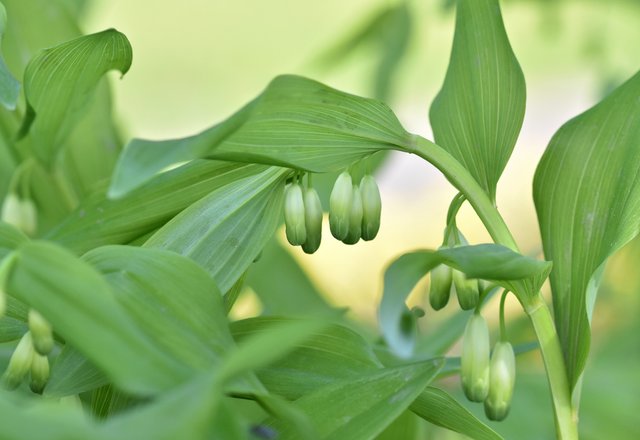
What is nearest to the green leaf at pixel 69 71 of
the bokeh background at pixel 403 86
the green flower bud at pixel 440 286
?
the green flower bud at pixel 440 286

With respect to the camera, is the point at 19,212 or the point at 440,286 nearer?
the point at 440,286

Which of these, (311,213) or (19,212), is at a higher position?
(311,213)

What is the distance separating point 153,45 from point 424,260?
139 inches

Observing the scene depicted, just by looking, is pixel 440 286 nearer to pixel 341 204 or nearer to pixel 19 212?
pixel 341 204

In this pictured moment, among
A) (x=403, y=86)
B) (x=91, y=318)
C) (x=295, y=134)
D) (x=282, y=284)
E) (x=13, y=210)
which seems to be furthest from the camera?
(x=403, y=86)

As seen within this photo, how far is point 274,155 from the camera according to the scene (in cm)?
46

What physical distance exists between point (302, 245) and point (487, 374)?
13 centimetres

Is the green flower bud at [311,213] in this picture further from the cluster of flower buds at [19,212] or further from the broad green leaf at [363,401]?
the cluster of flower buds at [19,212]

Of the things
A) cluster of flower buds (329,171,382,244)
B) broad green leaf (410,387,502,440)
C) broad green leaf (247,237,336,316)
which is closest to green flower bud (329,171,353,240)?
cluster of flower buds (329,171,382,244)

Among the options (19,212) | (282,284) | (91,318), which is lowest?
(282,284)

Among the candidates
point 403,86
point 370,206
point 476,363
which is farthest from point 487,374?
point 403,86

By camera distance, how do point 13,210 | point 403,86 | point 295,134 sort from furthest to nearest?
1. point 403,86
2. point 13,210
3. point 295,134

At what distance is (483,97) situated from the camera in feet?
1.79

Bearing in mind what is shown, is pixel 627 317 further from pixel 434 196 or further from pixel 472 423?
pixel 434 196
